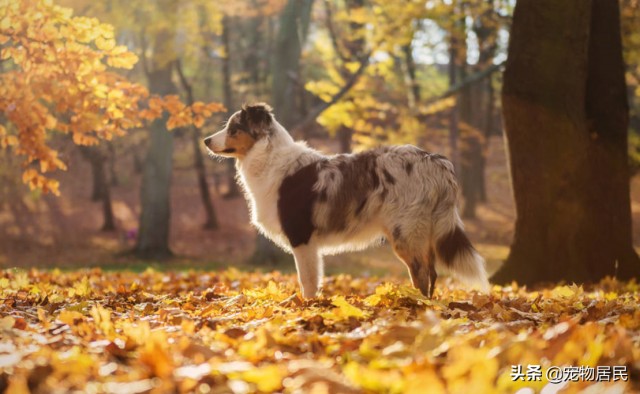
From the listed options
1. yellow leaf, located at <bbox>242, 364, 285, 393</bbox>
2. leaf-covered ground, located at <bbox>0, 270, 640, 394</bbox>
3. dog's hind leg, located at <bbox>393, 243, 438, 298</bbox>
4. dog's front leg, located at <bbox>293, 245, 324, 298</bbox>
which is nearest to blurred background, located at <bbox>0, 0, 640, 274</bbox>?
dog's front leg, located at <bbox>293, 245, 324, 298</bbox>

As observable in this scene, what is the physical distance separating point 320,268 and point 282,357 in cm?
317

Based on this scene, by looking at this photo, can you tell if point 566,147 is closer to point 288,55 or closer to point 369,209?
point 369,209

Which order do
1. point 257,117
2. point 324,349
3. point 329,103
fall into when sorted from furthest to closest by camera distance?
point 329,103 → point 257,117 → point 324,349

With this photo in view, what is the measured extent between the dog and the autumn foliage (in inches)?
81.3

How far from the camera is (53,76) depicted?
734 centimetres

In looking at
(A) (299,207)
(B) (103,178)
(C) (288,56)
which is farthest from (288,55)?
(B) (103,178)

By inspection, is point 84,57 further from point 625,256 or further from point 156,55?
point 156,55

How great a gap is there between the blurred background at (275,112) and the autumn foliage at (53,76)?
954 mm

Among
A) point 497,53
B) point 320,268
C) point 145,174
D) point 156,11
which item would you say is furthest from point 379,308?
point 497,53

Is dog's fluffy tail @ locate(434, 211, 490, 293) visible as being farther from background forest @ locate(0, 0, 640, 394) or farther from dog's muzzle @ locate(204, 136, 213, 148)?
dog's muzzle @ locate(204, 136, 213, 148)

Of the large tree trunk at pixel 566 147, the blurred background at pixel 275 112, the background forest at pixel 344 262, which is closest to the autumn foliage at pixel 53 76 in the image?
the background forest at pixel 344 262

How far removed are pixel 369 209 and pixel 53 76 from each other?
395 centimetres

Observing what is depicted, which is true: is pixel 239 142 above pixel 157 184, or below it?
above

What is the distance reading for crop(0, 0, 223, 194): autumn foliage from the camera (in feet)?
22.9
